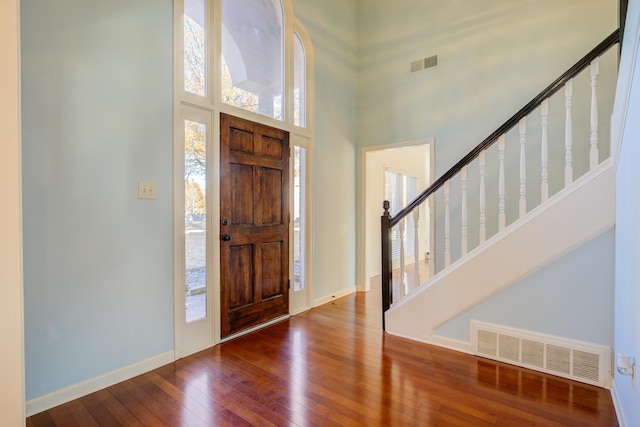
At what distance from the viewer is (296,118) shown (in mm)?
3701

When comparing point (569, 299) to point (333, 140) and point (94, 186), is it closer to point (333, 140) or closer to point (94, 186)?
point (333, 140)

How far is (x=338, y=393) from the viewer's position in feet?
6.62

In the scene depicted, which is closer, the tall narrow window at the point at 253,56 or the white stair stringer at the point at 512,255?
the white stair stringer at the point at 512,255

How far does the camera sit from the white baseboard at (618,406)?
163 cm

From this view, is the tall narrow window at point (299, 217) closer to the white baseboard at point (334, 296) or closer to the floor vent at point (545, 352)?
the white baseboard at point (334, 296)

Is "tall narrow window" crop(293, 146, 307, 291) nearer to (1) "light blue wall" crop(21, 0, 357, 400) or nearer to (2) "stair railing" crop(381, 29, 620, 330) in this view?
(2) "stair railing" crop(381, 29, 620, 330)

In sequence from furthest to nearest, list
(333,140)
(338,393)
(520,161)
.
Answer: (333,140) → (520,161) → (338,393)

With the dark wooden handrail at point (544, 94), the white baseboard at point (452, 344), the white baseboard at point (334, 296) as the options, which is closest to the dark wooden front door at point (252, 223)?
the white baseboard at point (334, 296)

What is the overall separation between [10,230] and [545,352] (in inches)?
125

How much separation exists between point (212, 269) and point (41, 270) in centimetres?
115

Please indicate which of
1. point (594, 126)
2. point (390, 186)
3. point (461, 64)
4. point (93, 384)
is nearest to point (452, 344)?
point (594, 126)

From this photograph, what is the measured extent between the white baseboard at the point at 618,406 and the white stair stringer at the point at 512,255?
0.79 meters

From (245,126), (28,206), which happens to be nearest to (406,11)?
(245,126)

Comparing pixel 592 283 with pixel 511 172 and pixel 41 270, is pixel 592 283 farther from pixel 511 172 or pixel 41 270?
pixel 41 270
